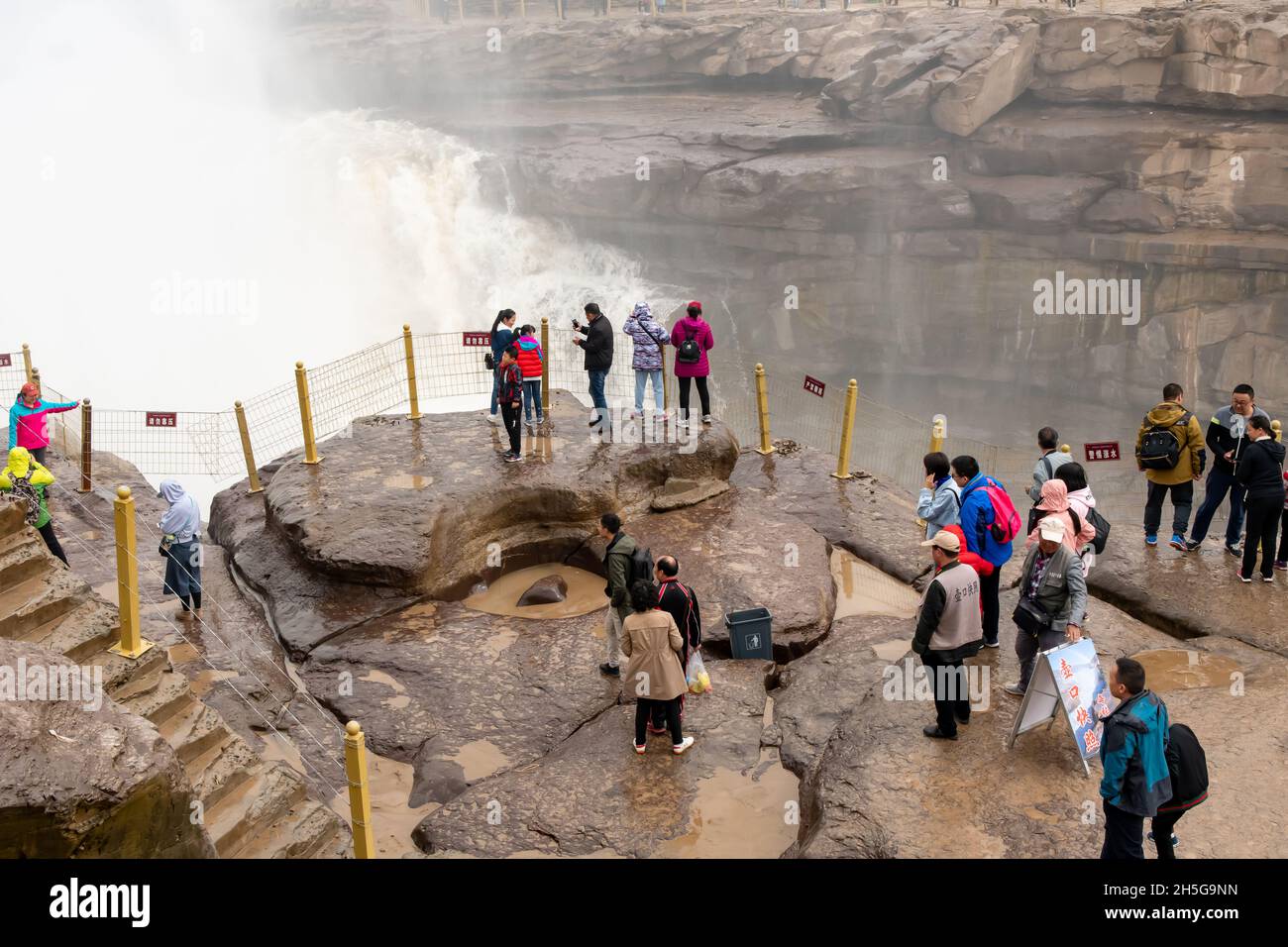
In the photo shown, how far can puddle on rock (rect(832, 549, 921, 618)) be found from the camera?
33.2 ft

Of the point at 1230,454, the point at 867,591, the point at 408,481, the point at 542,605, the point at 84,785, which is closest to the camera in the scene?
the point at 84,785

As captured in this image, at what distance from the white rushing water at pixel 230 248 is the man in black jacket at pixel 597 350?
68.1 ft

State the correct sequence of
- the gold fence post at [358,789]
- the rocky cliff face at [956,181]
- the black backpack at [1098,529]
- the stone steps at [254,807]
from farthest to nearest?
the rocky cliff face at [956,181] → the black backpack at [1098,529] → the stone steps at [254,807] → the gold fence post at [358,789]

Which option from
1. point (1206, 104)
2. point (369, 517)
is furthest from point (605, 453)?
point (1206, 104)

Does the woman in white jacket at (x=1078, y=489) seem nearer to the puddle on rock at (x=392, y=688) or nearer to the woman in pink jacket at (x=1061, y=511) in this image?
the woman in pink jacket at (x=1061, y=511)

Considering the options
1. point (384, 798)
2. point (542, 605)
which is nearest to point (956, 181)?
point (542, 605)

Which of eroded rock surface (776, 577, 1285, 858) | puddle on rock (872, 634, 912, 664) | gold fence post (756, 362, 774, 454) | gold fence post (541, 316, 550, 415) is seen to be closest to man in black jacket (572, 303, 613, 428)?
gold fence post (541, 316, 550, 415)

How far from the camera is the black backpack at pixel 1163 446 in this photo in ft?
31.1

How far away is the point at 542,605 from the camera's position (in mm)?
10234


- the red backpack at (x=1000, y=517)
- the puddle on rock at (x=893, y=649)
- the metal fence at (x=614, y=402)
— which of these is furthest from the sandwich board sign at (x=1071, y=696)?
the metal fence at (x=614, y=402)

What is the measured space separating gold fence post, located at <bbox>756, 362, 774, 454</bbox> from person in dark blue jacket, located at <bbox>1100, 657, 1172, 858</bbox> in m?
7.89

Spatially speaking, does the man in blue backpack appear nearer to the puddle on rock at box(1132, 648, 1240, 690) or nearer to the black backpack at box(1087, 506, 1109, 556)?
the black backpack at box(1087, 506, 1109, 556)

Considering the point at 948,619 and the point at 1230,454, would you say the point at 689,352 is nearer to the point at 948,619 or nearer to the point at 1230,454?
the point at 1230,454

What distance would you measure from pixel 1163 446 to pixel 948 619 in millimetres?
4270
